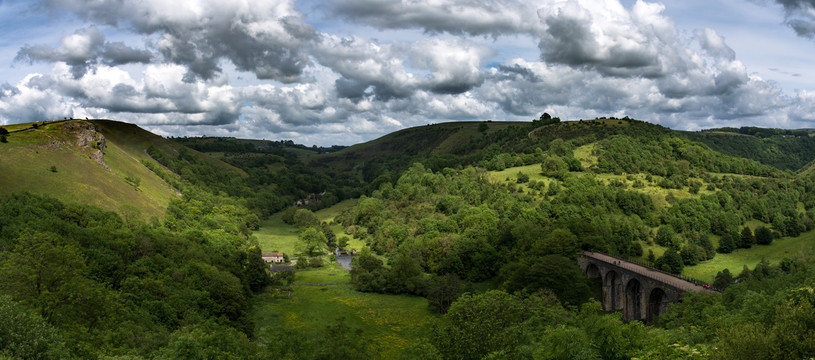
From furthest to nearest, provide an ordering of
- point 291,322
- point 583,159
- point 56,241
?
point 583,159 < point 291,322 < point 56,241

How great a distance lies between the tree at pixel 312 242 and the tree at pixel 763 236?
10611 cm

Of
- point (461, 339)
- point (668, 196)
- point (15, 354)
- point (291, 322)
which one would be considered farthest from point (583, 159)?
point (15, 354)

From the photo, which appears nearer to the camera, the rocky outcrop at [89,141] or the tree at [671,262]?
the tree at [671,262]

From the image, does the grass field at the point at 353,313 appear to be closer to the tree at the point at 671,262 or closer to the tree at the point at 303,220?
the tree at the point at 671,262

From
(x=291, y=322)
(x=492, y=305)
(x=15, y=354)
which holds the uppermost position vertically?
(x=15, y=354)

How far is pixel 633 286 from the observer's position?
71188mm

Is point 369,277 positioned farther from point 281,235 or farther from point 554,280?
point 281,235

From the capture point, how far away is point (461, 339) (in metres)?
33.6

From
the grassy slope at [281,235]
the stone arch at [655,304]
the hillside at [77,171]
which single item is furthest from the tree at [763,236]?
the hillside at [77,171]

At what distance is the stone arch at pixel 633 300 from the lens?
69.4 meters

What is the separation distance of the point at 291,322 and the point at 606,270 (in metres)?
52.0

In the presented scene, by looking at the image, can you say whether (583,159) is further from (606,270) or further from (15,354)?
(15,354)

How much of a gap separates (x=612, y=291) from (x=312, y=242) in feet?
252

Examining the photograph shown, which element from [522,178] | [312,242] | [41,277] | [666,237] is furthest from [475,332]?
[522,178]
